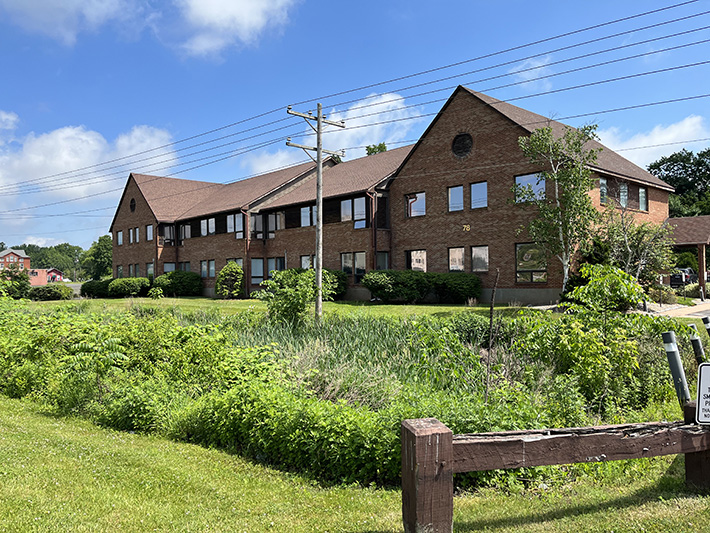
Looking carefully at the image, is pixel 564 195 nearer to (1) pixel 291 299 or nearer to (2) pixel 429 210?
(2) pixel 429 210

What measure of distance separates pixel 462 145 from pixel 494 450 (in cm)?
2425

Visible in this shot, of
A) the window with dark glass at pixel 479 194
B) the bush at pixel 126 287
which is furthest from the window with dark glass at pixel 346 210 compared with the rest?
the bush at pixel 126 287

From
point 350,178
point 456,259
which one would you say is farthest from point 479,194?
point 350,178

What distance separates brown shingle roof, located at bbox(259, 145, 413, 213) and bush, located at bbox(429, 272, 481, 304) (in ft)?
21.9

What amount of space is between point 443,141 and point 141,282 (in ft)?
86.7

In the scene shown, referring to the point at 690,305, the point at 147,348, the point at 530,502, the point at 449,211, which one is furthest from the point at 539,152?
the point at 530,502

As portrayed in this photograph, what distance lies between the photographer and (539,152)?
20891mm

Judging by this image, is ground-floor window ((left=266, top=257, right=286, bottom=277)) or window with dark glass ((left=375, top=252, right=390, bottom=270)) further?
ground-floor window ((left=266, top=257, right=286, bottom=277))

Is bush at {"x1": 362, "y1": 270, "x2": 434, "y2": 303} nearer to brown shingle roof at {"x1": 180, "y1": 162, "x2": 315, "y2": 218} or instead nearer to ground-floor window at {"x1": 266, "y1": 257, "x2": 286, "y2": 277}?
ground-floor window at {"x1": 266, "y1": 257, "x2": 286, "y2": 277}

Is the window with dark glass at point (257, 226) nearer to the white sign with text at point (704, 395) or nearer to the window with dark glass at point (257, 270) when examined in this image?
the window with dark glass at point (257, 270)

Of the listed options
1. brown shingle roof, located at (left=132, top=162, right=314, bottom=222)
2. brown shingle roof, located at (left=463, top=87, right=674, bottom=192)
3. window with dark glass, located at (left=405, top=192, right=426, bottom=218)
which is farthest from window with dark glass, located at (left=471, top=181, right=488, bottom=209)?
brown shingle roof, located at (left=132, top=162, right=314, bottom=222)

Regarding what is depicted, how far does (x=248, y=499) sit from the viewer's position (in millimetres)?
4625

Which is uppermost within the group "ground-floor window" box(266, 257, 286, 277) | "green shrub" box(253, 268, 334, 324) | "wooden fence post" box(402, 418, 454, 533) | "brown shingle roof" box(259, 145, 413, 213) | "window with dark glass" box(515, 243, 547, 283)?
"brown shingle roof" box(259, 145, 413, 213)

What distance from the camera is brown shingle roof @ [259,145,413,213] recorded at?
30.2 meters
